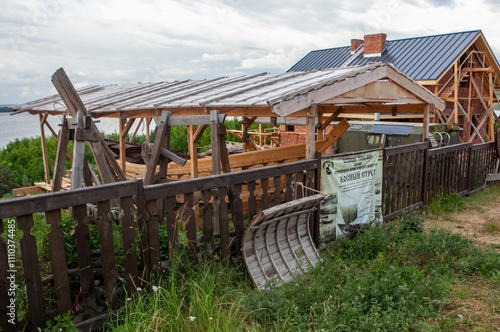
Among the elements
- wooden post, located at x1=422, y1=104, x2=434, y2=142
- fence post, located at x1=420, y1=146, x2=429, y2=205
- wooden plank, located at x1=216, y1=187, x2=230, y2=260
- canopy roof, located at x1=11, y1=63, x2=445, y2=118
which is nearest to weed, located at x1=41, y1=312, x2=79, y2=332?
wooden plank, located at x1=216, y1=187, x2=230, y2=260

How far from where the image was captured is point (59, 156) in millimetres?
6379

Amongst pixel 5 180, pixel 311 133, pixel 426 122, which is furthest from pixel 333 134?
pixel 5 180

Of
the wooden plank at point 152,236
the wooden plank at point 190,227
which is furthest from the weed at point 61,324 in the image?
the wooden plank at point 190,227

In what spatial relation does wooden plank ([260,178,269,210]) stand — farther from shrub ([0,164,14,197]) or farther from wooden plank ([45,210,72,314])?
shrub ([0,164,14,197])

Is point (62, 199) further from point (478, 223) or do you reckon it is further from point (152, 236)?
point (478, 223)

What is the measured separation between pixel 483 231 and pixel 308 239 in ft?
13.5

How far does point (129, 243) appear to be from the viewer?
440cm

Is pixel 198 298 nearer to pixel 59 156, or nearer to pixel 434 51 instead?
pixel 59 156

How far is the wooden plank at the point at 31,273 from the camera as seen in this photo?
3.70 m

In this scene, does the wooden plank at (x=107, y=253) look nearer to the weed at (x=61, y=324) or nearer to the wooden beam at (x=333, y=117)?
the weed at (x=61, y=324)

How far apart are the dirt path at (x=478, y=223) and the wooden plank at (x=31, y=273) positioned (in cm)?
682

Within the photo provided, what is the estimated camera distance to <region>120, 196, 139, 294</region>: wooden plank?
4.34 meters

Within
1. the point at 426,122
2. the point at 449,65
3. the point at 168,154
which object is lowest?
the point at 168,154

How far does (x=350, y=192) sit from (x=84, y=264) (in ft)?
15.3
